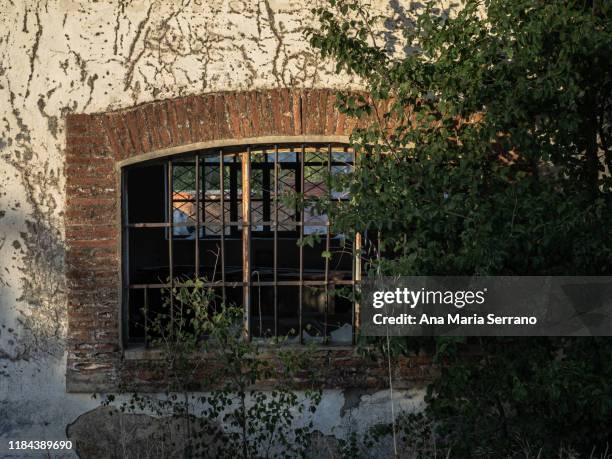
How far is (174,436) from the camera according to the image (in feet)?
17.7

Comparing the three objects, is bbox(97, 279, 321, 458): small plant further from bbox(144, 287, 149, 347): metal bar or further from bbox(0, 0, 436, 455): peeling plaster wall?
bbox(0, 0, 436, 455): peeling plaster wall

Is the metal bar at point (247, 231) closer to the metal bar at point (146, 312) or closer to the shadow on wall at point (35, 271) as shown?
the metal bar at point (146, 312)

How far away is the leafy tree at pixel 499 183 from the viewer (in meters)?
4.53

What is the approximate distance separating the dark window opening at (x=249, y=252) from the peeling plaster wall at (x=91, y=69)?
47 centimetres

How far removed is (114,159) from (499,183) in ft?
8.06

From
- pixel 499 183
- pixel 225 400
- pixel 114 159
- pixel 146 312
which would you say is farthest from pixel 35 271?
pixel 499 183

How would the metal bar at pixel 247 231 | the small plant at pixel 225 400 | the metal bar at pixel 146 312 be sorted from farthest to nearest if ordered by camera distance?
1. the metal bar at pixel 247 231
2. the metal bar at pixel 146 312
3. the small plant at pixel 225 400

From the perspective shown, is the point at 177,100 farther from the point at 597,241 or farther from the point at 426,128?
the point at 597,241

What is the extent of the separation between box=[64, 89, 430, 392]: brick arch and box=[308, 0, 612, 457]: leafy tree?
0.39m

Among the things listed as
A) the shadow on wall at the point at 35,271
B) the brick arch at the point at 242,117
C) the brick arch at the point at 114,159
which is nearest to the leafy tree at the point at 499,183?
the brick arch at the point at 242,117

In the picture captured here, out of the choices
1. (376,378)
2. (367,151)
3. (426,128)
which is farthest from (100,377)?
(426,128)

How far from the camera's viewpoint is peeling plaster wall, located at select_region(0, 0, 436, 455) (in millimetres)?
5402

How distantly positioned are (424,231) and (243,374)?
144 cm

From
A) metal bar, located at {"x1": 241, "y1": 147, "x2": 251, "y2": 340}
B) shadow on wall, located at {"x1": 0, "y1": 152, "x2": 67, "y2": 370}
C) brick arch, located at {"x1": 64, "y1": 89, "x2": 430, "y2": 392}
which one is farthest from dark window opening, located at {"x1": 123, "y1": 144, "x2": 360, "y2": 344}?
shadow on wall, located at {"x1": 0, "y1": 152, "x2": 67, "y2": 370}
